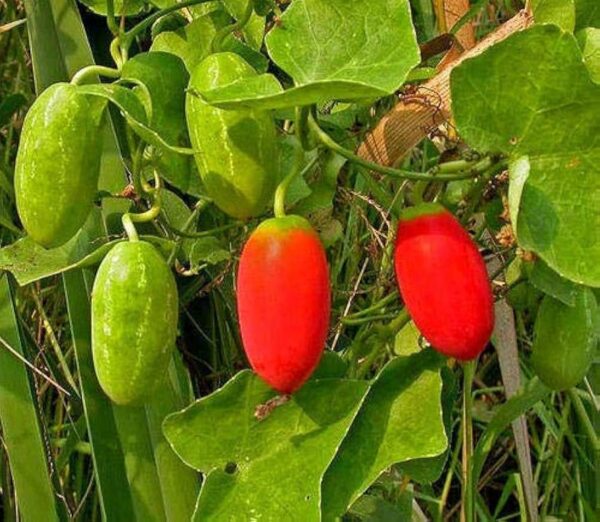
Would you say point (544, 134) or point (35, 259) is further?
point (35, 259)

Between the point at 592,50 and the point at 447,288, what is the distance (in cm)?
19

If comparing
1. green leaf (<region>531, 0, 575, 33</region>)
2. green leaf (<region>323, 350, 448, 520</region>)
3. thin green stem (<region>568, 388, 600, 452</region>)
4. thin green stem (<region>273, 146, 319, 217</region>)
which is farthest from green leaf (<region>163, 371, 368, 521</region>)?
thin green stem (<region>568, 388, 600, 452</region>)

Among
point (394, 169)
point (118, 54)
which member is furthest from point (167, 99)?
point (394, 169)

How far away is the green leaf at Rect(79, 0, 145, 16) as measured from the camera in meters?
0.79

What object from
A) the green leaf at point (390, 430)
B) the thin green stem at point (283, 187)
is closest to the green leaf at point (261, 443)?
the green leaf at point (390, 430)

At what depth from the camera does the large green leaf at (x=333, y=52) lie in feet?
1.69

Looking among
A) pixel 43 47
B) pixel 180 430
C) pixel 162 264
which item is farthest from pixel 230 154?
pixel 43 47

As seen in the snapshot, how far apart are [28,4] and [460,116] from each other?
1.39 ft

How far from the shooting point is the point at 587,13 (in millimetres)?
708

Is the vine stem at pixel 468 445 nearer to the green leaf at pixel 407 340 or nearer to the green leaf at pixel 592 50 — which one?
the green leaf at pixel 407 340

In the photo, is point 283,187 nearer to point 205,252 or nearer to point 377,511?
point 205,252

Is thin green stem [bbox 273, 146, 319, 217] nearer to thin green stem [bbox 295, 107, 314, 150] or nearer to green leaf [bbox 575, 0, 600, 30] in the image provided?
thin green stem [bbox 295, 107, 314, 150]

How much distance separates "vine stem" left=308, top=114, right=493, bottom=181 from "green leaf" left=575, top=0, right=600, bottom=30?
0.15 metres

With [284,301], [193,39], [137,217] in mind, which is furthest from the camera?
[193,39]
